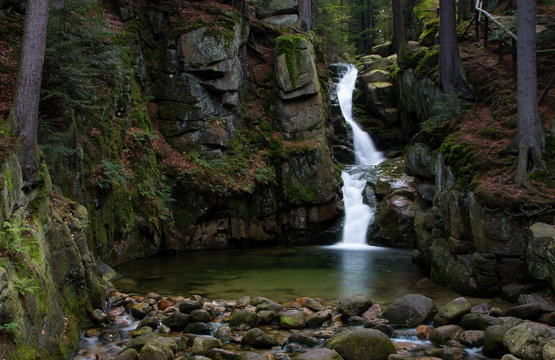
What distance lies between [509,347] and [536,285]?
9.98 feet

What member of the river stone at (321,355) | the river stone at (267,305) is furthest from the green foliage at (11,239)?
the river stone at (267,305)

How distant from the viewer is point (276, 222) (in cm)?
1736

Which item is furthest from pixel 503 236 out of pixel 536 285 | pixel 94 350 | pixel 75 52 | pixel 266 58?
pixel 266 58

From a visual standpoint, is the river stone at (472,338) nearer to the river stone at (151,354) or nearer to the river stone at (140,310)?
the river stone at (151,354)

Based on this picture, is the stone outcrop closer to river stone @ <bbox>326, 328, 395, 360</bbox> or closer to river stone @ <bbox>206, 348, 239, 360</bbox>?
river stone @ <bbox>326, 328, 395, 360</bbox>

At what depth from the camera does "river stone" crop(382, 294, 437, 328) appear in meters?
7.58

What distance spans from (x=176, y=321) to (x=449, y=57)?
12.1 meters

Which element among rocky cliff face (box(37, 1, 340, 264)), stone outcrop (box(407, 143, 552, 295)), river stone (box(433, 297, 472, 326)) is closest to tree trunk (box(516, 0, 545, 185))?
stone outcrop (box(407, 143, 552, 295))

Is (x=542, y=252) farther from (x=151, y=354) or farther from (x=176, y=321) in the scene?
(x=151, y=354)

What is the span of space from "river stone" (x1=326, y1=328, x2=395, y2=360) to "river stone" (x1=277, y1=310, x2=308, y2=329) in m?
1.17

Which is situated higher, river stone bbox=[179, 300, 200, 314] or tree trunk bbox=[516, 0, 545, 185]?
tree trunk bbox=[516, 0, 545, 185]

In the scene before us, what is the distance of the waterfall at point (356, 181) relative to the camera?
57.7ft

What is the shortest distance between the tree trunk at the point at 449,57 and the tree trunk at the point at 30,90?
11840mm

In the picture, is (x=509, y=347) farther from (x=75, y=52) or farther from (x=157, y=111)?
(x=157, y=111)
